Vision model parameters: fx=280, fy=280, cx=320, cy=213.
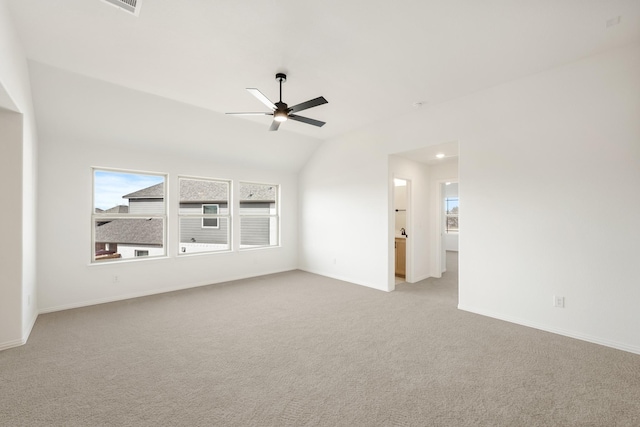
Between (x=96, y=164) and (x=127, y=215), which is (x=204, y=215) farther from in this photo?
(x=96, y=164)

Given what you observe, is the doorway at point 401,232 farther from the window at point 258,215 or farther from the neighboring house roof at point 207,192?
the neighboring house roof at point 207,192

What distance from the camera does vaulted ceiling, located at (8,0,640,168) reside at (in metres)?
2.34

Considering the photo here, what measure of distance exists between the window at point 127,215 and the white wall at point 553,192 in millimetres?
4702

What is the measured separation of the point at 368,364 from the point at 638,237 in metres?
3.00

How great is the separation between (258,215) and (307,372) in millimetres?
4446

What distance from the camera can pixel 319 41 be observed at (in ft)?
9.04

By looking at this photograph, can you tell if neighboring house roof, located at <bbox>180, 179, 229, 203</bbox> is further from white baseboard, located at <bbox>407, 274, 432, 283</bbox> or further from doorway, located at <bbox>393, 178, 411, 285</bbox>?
white baseboard, located at <bbox>407, 274, 432, 283</bbox>

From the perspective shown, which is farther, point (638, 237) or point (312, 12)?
point (638, 237)

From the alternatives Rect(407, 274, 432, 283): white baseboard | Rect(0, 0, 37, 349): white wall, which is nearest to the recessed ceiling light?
Rect(407, 274, 432, 283): white baseboard

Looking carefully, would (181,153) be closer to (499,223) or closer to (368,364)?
(368,364)

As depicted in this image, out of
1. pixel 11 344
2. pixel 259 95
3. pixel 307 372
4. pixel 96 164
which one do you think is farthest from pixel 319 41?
pixel 11 344

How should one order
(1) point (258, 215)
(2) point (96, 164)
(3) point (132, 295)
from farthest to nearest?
(1) point (258, 215) < (3) point (132, 295) < (2) point (96, 164)

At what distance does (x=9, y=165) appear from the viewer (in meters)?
2.89

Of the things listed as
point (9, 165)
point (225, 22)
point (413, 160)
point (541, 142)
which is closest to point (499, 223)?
point (541, 142)
